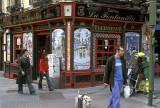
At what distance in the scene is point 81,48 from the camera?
33.0 ft

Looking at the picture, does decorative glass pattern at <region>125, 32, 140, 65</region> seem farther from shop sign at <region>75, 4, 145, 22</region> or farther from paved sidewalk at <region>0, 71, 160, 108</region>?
paved sidewalk at <region>0, 71, 160, 108</region>

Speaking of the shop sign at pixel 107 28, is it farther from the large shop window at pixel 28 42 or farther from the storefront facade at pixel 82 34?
the large shop window at pixel 28 42

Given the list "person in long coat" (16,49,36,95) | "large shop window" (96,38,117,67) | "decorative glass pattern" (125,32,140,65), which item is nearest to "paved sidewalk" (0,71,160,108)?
"person in long coat" (16,49,36,95)

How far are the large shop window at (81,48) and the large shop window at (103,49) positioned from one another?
68 centimetres

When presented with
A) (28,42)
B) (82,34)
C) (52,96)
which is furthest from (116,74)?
(28,42)

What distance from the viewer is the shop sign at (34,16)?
9952mm

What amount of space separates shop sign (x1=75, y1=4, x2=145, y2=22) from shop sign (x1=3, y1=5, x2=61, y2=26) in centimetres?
106

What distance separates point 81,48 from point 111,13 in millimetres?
2365

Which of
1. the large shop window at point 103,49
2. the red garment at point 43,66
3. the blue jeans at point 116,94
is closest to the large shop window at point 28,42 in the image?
the red garment at point 43,66

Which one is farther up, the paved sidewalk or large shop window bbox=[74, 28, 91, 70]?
large shop window bbox=[74, 28, 91, 70]

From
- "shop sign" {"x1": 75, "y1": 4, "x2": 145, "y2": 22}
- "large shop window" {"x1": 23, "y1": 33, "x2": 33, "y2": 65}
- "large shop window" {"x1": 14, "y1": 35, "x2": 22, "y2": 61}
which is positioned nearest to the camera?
"shop sign" {"x1": 75, "y1": 4, "x2": 145, "y2": 22}

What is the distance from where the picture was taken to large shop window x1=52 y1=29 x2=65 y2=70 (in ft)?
32.8

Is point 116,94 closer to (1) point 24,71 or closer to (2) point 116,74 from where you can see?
(2) point 116,74

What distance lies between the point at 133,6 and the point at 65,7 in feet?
13.4
